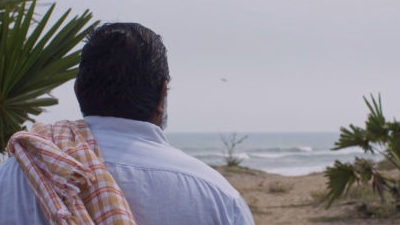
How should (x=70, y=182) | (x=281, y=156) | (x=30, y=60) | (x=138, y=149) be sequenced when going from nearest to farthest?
1. (x=70, y=182)
2. (x=138, y=149)
3. (x=30, y=60)
4. (x=281, y=156)

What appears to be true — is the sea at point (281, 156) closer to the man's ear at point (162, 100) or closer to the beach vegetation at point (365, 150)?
the beach vegetation at point (365, 150)

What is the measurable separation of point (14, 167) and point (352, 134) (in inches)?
302

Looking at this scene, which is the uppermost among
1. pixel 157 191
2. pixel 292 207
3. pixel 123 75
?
pixel 123 75

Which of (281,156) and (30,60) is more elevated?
(30,60)

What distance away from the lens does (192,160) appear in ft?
4.11

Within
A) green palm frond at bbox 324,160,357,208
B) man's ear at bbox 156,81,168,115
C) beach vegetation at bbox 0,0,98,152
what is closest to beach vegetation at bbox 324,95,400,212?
green palm frond at bbox 324,160,357,208

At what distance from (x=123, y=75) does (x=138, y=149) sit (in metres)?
0.17

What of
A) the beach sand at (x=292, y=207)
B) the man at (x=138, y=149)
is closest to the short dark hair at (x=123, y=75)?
the man at (x=138, y=149)

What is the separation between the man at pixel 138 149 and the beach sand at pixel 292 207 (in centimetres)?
819

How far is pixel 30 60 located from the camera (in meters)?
3.13

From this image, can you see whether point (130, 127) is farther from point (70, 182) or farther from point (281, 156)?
point (281, 156)

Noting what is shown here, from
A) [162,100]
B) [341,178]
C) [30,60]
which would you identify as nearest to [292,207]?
[341,178]

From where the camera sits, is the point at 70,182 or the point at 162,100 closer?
the point at 70,182

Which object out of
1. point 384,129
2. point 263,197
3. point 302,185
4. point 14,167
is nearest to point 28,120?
point 14,167
